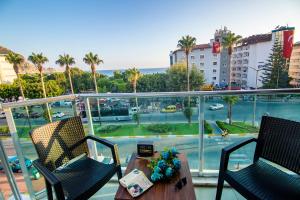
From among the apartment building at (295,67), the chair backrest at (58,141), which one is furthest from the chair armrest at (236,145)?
the apartment building at (295,67)

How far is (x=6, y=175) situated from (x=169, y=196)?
5.03ft

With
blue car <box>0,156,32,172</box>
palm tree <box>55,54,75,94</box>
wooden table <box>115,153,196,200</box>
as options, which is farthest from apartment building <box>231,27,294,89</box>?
blue car <box>0,156,32,172</box>

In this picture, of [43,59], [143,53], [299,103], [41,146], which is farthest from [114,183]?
[143,53]

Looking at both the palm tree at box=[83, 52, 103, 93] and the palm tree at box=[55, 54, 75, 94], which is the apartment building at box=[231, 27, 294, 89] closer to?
the palm tree at box=[83, 52, 103, 93]

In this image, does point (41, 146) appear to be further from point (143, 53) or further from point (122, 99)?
point (143, 53)

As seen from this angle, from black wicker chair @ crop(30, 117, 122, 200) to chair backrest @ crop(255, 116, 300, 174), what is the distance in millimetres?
1395

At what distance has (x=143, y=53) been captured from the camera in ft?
60.6

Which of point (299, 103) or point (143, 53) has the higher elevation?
point (143, 53)

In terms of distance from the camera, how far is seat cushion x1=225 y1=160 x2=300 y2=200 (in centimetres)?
109

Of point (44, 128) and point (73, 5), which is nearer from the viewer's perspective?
point (44, 128)

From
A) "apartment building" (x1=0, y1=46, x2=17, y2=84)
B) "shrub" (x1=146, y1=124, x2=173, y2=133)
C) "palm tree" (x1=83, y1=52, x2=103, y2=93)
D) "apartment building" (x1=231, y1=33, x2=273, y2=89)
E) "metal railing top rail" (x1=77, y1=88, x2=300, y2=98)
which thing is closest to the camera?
"metal railing top rail" (x1=77, y1=88, x2=300, y2=98)

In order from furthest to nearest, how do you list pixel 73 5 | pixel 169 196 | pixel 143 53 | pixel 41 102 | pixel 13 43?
pixel 13 43 → pixel 143 53 → pixel 73 5 → pixel 41 102 → pixel 169 196

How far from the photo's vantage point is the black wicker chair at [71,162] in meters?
1.23

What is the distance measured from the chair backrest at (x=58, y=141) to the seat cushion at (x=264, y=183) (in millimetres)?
1488
